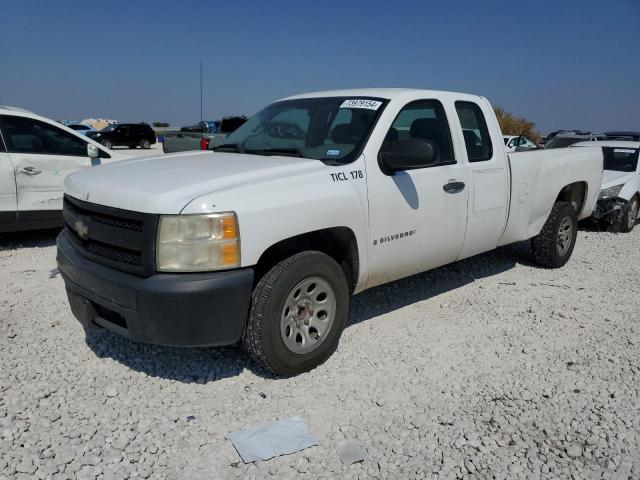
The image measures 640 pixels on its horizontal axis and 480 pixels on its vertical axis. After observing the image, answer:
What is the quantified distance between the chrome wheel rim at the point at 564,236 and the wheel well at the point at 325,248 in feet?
11.0

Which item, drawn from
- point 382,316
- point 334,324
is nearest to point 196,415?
point 334,324

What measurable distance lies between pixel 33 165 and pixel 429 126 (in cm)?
467

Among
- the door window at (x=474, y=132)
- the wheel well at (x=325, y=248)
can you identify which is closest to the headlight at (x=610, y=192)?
the door window at (x=474, y=132)

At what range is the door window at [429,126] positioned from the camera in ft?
13.3

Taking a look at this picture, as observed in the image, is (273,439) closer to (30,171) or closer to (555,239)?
(555,239)

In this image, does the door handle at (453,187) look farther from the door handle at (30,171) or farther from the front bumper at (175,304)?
the door handle at (30,171)

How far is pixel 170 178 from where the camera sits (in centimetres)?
308

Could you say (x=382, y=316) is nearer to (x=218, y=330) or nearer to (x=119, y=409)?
(x=218, y=330)

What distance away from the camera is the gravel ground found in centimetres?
258

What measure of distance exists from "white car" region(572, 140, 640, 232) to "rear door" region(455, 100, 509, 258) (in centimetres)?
453

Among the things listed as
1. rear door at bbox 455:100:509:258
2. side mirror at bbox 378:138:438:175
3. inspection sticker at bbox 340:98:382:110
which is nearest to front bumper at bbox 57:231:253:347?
side mirror at bbox 378:138:438:175

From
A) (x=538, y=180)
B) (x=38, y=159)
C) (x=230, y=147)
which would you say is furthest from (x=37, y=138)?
(x=538, y=180)

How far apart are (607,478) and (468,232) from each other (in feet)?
7.41

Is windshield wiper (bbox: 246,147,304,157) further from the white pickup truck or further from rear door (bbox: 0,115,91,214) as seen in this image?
rear door (bbox: 0,115,91,214)
